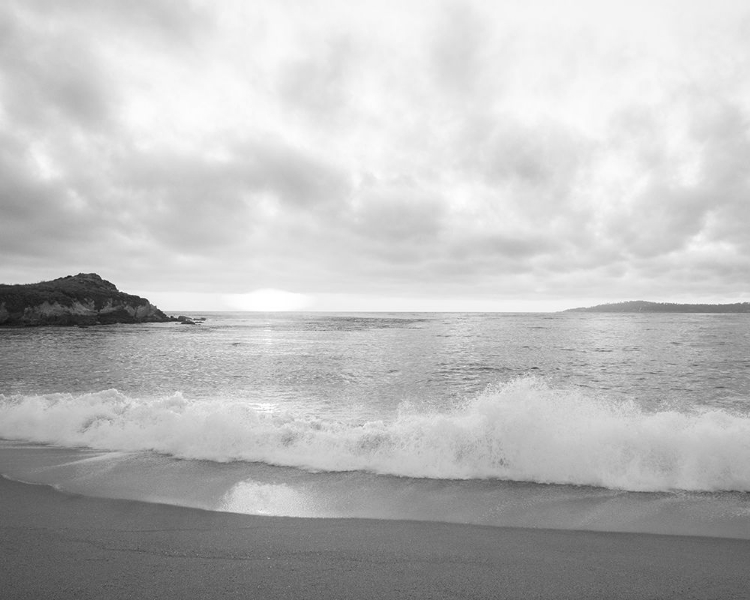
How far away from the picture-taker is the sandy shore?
4145 mm

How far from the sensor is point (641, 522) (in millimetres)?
5793

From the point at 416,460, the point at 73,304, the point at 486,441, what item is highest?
the point at 73,304

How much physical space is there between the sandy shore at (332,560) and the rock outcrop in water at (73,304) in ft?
324

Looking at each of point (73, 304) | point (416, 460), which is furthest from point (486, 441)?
point (73, 304)

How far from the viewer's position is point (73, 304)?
93.9m

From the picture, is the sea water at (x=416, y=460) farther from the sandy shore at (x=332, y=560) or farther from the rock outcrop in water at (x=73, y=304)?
the rock outcrop in water at (x=73, y=304)

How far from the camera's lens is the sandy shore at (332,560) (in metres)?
4.14

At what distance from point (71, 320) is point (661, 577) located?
109 metres

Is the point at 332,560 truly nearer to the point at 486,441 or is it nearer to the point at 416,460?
the point at 416,460

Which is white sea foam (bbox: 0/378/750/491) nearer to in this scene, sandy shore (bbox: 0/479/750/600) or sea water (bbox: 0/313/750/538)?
sea water (bbox: 0/313/750/538)

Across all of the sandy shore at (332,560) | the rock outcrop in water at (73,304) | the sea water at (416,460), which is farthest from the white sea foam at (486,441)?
the rock outcrop in water at (73,304)

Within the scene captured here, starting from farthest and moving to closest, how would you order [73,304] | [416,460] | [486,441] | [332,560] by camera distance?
1. [73,304]
2. [486,441]
3. [416,460]
4. [332,560]

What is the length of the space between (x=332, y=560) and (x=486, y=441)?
462 centimetres

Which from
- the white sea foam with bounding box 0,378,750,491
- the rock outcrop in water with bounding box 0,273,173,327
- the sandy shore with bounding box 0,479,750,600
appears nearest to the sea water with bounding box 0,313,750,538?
the white sea foam with bounding box 0,378,750,491
